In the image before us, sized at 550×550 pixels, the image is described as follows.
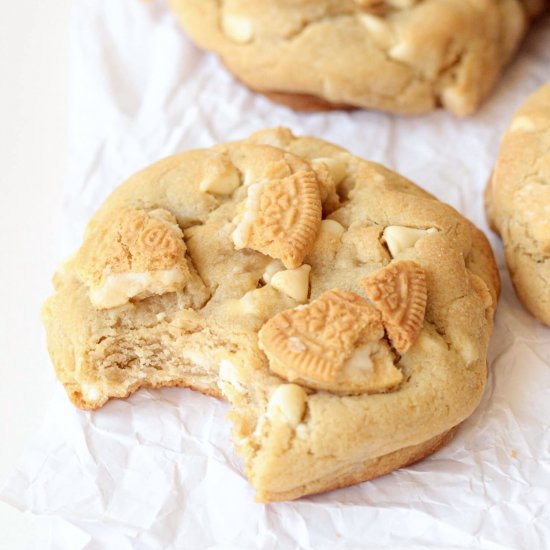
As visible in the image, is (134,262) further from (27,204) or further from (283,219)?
(27,204)

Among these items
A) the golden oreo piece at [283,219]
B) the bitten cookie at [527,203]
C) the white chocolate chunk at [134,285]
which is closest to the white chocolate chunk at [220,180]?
the golden oreo piece at [283,219]

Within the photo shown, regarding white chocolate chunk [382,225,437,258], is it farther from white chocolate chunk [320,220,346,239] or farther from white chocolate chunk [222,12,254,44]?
white chocolate chunk [222,12,254,44]

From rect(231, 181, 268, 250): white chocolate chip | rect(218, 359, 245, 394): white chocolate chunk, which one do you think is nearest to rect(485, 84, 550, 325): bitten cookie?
rect(231, 181, 268, 250): white chocolate chip

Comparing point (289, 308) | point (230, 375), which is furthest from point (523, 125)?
point (230, 375)

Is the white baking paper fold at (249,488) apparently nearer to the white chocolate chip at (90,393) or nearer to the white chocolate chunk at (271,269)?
the white chocolate chip at (90,393)

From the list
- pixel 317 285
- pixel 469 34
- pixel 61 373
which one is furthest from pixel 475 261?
pixel 61 373

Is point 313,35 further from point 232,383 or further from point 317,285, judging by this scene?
point 232,383

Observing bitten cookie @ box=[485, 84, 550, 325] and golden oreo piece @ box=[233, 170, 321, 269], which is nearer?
golden oreo piece @ box=[233, 170, 321, 269]
